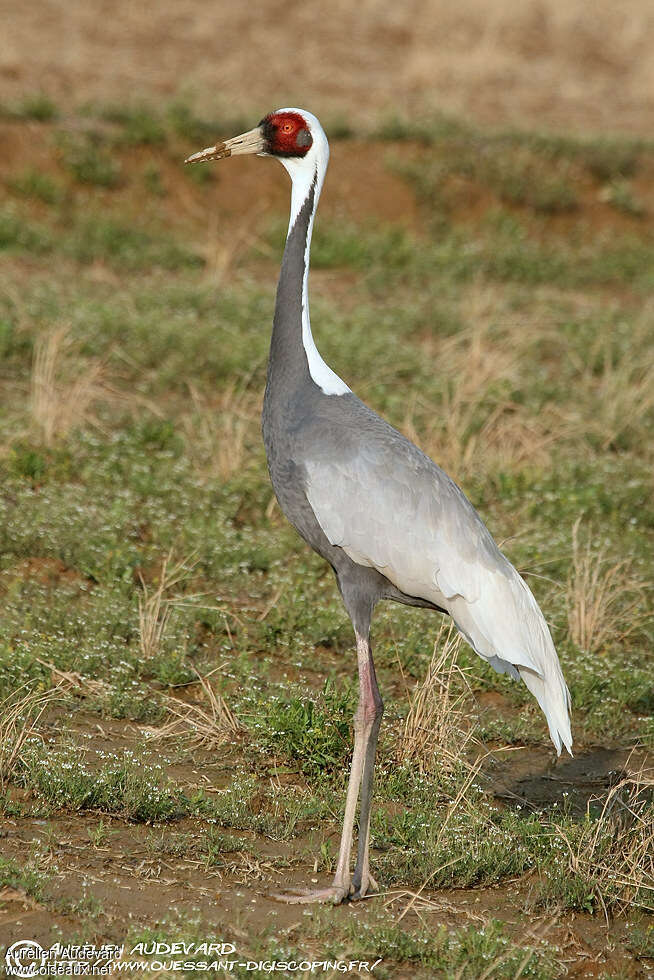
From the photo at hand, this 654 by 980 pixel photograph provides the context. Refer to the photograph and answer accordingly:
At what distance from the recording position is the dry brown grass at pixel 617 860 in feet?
14.6

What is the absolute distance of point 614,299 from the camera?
12.4m

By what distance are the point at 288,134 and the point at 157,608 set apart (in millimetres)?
2159

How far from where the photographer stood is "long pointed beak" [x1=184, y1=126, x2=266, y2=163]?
5.27m

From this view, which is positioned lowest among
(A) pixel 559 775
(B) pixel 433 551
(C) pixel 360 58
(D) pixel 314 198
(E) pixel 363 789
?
(A) pixel 559 775

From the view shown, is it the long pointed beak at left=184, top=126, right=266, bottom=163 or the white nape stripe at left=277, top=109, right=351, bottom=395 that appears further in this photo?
the long pointed beak at left=184, top=126, right=266, bottom=163

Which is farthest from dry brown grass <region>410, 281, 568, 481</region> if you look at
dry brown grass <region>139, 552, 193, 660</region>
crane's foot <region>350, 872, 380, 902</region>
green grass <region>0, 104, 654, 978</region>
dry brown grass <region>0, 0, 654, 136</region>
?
dry brown grass <region>0, 0, 654, 136</region>

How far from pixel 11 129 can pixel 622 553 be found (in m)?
8.18

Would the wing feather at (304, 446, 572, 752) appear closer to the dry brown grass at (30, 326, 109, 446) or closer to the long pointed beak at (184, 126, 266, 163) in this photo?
the long pointed beak at (184, 126, 266, 163)

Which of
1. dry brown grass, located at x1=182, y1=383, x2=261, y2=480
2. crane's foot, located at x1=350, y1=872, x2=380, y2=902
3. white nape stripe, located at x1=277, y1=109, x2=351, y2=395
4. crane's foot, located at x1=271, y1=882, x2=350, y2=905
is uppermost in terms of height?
white nape stripe, located at x1=277, y1=109, x2=351, y2=395

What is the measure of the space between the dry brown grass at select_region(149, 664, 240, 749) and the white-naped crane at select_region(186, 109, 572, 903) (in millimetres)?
776

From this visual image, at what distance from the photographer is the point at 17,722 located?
5.16 metres

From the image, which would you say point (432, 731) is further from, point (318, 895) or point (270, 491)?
point (270, 491)

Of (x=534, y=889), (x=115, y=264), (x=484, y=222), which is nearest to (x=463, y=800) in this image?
(x=534, y=889)

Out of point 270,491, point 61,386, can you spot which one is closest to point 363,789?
point 270,491
